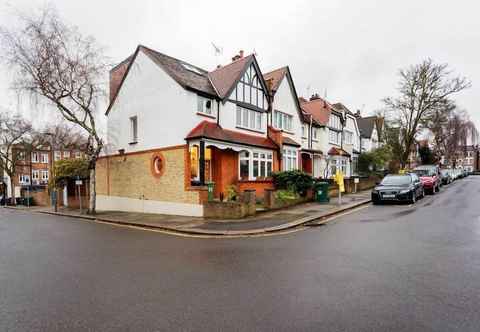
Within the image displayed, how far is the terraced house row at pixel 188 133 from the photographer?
52.4 ft

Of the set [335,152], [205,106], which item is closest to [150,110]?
[205,106]

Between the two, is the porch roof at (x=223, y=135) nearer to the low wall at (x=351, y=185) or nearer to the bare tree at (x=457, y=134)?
the low wall at (x=351, y=185)

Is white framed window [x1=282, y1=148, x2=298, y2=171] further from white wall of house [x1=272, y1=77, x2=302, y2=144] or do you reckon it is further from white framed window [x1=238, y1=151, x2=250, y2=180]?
white framed window [x1=238, y1=151, x2=250, y2=180]

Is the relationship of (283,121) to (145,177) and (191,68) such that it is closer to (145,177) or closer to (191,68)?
(191,68)

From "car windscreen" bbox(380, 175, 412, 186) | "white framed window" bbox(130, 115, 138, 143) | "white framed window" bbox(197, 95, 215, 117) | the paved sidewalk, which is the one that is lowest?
the paved sidewalk

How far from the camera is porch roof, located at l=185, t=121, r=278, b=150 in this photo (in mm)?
15414

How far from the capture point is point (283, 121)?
23.9 metres

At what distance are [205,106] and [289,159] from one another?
28.5ft

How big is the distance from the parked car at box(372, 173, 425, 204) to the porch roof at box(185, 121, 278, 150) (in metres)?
7.43

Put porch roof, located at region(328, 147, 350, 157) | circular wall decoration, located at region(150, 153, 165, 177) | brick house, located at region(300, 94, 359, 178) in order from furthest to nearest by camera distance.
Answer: porch roof, located at region(328, 147, 350, 157)
brick house, located at region(300, 94, 359, 178)
circular wall decoration, located at region(150, 153, 165, 177)

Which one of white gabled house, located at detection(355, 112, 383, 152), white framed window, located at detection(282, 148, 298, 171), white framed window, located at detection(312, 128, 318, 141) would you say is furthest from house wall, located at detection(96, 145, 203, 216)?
white gabled house, located at detection(355, 112, 383, 152)

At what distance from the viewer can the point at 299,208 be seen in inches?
608

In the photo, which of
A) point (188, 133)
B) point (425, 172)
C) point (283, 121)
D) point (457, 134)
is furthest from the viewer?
point (457, 134)

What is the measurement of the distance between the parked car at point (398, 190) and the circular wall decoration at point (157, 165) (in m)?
12.6
